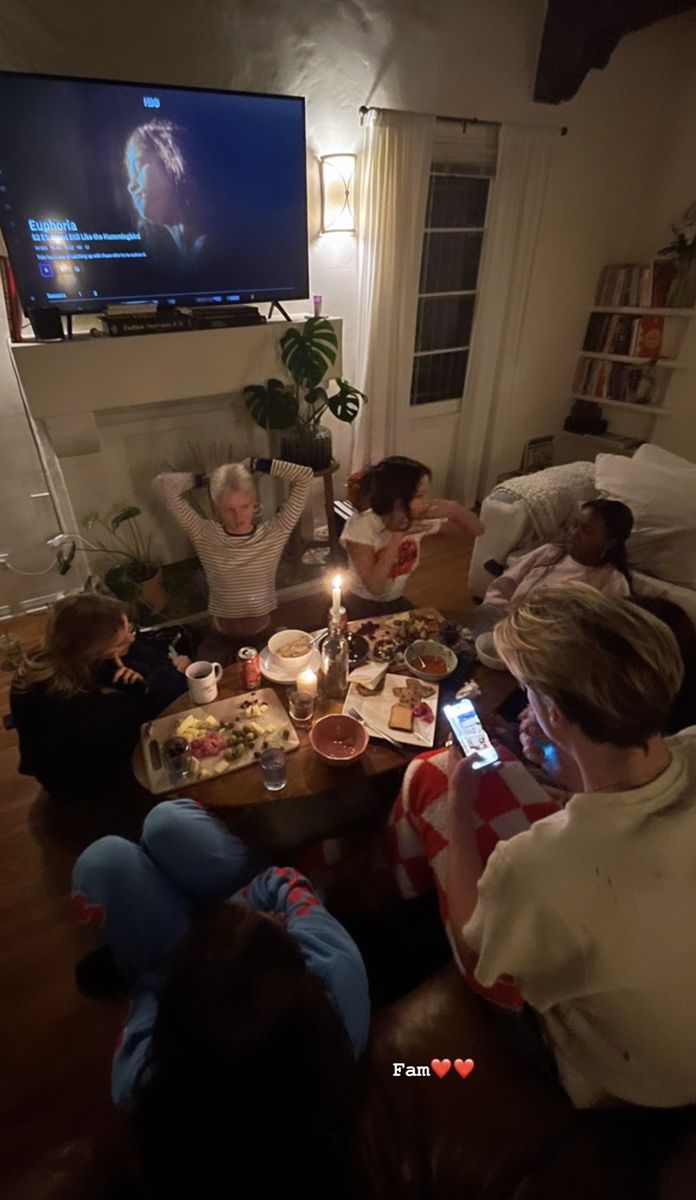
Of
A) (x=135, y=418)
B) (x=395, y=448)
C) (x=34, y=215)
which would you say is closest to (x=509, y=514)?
(x=395, y=448)

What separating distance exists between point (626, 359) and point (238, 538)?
296 cm

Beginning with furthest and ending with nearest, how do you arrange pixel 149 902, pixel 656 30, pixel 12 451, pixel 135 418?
pixel 656 30 → pixel 135 418 → pixel 12 451 → pixel 149 902

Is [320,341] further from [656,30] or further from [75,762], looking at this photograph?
[656,30]

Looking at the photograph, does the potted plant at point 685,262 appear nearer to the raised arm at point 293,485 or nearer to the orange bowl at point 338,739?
the raised arm at point 293,485

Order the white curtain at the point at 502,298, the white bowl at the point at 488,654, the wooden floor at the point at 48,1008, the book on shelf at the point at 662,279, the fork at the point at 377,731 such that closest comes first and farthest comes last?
1. the wooden floor at the point at 48,1008
2. the fork at the point at 377,731
3. the white bowl at the point at 488,654
4. the white curtain at the point at 502,298
5. the book on shelf at the point at 662,279

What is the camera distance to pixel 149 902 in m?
1.17

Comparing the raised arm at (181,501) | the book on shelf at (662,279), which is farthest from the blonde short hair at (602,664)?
the book on shelf at (662,279)

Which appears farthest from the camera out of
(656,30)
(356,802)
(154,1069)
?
(656,30)

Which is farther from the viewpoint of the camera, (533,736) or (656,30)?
(656,30)

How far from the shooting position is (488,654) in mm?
1644

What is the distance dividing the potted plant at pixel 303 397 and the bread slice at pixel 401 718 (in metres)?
1.66

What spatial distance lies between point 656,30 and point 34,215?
3.40 meters

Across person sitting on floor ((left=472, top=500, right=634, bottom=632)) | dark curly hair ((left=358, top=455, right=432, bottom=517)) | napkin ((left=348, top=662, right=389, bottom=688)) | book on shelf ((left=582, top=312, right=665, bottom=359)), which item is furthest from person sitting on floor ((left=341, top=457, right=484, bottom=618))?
book on shelf ((left=582, top=312, right=665, bottom=359))

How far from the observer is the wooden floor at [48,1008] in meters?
0.85
